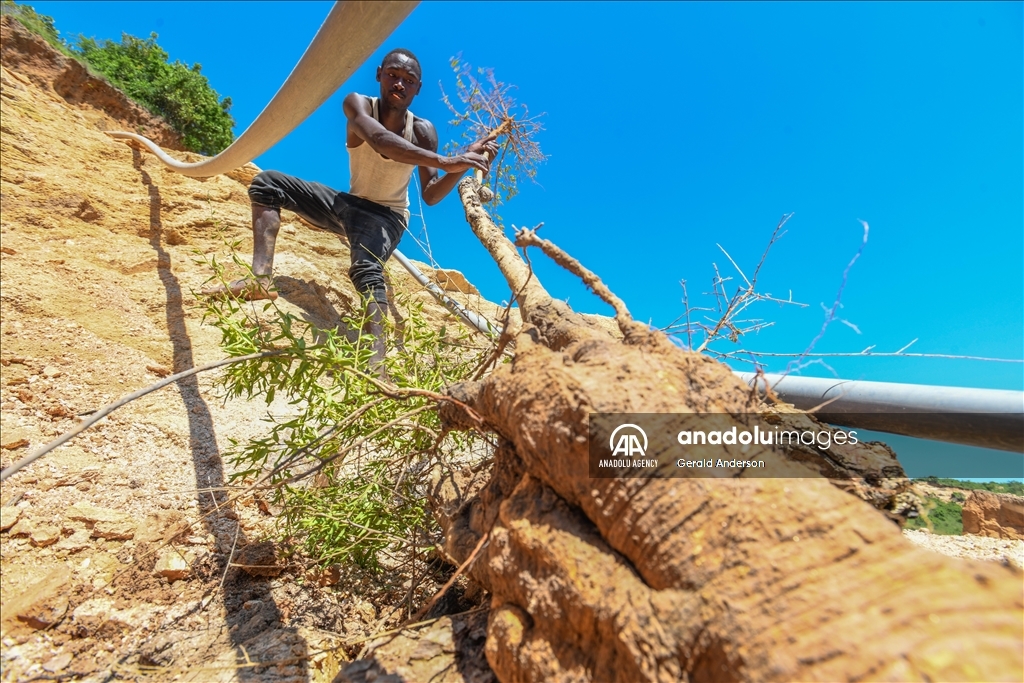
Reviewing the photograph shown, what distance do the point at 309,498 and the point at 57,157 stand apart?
14.2 feet

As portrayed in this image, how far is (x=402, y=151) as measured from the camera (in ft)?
8.54

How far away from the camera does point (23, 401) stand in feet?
7.63

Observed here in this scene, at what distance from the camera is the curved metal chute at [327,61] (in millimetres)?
1575

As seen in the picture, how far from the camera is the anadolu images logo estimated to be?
1.04 m

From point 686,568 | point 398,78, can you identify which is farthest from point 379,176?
point 686,568

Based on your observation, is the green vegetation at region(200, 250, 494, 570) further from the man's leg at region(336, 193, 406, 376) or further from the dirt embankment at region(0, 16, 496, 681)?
the man's leg at region(336, 193, 406, 376)

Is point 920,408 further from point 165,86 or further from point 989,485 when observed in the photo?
point 165,86

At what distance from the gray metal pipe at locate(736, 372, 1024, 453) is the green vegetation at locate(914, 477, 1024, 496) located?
362 mm

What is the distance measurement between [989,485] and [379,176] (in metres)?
3.76

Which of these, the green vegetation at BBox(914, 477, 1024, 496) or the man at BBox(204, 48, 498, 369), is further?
the man at BBox(204, 48, 498, 369)

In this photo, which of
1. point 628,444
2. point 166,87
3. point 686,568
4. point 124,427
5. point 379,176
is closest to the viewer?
point 686,568

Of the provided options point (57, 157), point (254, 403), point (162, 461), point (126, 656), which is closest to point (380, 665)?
point (126, 656)

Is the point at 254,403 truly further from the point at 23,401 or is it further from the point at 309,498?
the point at 309,498

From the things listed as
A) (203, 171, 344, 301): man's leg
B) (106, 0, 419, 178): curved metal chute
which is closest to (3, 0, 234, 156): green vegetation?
(203, 171, 344, 301): man's leg
